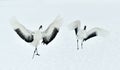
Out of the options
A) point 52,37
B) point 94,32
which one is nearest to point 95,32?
point 94,32

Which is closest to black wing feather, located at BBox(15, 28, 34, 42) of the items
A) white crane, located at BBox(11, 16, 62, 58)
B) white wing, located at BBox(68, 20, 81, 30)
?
white crane, located at BBox(11, 16, 62, 58)

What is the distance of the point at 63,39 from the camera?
87 centimetres

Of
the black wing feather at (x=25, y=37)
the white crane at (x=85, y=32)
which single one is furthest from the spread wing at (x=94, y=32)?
the black wing feather at (x=25, y=37)

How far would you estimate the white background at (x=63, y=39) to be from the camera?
82 centimetres

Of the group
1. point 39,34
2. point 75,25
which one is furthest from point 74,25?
point 39,34

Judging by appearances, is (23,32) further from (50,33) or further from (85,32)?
(85,32)

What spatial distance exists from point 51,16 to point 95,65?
9.0 inches

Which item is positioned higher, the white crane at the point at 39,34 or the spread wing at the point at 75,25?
the spread wing at the point at 75,25

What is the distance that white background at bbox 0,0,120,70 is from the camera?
2.69 feet

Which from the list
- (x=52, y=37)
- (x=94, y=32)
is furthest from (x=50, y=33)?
(x=94, y=32)

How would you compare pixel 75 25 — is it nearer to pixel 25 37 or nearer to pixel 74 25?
pixel 74 25

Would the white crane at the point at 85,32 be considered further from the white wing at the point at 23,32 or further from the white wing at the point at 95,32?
the white wing at the point at 23,32

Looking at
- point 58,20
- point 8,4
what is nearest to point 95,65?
point 58,20

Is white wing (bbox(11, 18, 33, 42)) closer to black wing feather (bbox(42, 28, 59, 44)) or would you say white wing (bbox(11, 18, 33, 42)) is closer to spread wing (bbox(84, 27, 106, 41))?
black wing feather (bbox(42, 28, 59, 44))
